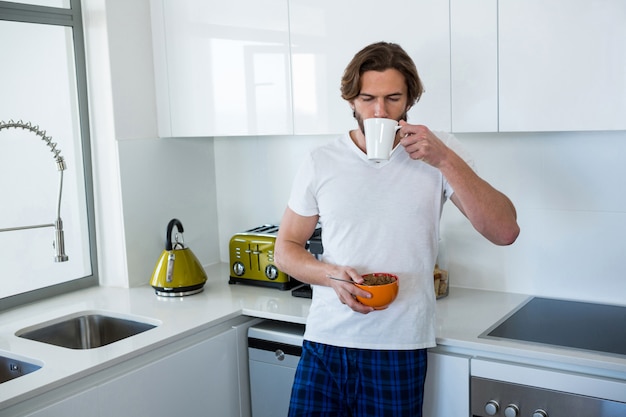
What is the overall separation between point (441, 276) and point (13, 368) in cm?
133

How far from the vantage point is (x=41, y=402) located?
71.2 inches

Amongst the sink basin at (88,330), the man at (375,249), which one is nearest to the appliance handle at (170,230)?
the sink basin at (88,330)

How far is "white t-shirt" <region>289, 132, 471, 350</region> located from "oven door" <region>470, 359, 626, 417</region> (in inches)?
8.0

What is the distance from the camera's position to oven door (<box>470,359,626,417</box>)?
5.76 feet

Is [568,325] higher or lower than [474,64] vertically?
lower

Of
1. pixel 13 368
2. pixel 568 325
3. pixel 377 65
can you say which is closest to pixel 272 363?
pixel 13 368

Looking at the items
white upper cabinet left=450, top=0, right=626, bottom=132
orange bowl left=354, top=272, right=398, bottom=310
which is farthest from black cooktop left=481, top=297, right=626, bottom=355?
A: white upper cabinet left=450, top=0, right=626, bottom=132

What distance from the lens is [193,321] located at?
2270 mm

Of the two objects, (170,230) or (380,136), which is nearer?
(380,136)

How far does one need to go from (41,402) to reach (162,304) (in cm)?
73

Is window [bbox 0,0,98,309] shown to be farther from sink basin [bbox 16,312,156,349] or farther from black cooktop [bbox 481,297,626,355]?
black cooktop [bbox 481,297,626,355]

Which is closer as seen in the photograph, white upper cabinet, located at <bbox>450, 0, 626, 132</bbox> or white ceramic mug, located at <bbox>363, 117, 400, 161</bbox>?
white ceramic mug, located at <bbox>363, 117, 400, 161</bbox>

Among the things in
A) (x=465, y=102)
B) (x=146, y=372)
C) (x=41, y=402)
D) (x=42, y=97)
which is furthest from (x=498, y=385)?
(x=42, y=97)

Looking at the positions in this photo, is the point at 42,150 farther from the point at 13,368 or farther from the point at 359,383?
the point at 359,383
